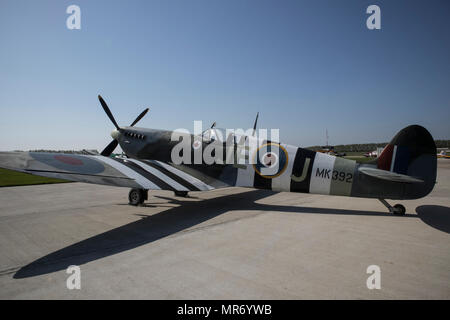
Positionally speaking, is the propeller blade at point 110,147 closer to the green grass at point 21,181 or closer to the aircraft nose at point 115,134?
the aircraft nose at point 115,134

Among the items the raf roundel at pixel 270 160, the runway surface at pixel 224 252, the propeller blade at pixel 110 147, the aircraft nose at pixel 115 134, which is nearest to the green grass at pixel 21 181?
the propeller blade at pixel 110 147

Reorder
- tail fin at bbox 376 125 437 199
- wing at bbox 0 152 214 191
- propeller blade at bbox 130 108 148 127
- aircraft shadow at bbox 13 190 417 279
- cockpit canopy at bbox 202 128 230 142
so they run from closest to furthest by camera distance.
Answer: aircraft shadow at bbox 13 190 417 279, wing at bbox 0 152 214 191, tail fin at bbox 376 125 437 199, cockpit canopy at bbox 202 128 230 142, propeller blade at bbox 130 108 148 127

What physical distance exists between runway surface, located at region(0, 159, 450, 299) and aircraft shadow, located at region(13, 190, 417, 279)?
25 millimetres

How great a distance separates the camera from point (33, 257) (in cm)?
377

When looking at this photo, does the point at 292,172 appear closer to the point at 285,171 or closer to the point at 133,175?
the point at 285,171

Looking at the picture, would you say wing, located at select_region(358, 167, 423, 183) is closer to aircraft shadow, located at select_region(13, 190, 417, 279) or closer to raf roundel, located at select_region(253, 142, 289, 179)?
aircraft shadow, located at select_region(13, 190, 417, 279)

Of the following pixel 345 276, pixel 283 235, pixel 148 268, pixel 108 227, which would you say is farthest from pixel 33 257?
pixel 345 276

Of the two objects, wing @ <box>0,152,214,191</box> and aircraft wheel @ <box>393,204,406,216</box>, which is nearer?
wing @ <box>0,152,214,191</box>

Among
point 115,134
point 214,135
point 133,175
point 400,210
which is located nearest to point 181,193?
point 214,135

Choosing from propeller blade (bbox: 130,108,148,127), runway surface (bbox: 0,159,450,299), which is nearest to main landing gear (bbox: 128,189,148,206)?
runway surface (bbox: 0,159,450,299)

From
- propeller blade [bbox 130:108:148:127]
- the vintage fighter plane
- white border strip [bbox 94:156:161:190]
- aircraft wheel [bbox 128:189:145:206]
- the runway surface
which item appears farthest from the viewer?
propeller blade [bbox 130:108:148:127]

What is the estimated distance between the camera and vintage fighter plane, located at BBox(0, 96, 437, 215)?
16.5 feet
